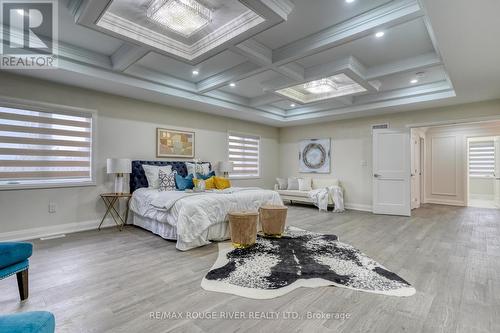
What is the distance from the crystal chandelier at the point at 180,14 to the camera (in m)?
2.56

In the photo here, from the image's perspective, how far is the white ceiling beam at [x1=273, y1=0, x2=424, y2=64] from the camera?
2457 mm

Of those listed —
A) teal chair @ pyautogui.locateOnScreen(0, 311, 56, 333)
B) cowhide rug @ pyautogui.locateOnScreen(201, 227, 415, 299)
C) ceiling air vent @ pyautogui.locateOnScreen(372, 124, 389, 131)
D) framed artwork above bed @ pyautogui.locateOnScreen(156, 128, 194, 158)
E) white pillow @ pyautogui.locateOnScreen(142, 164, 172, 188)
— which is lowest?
cowhide rug @ pyautogui.locateOnScreen(201, 227, 415, 299)

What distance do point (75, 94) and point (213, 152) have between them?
3077mm

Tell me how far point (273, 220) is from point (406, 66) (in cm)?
308

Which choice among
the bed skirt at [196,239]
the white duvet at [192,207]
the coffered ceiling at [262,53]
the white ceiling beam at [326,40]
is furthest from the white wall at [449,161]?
the bed skirt at [196,239]

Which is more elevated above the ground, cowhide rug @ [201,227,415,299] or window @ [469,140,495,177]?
window @ [469,140,495,177]

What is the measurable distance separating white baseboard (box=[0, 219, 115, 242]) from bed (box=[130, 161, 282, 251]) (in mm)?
703

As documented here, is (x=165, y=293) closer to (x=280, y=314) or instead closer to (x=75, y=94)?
(x=280, y=314)

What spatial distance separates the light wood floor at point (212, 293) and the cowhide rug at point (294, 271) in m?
0.12

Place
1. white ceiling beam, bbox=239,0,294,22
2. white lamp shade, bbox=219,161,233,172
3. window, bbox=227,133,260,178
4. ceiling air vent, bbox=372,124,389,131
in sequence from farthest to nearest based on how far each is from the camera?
window, bbox=227,133,260,178
ceiling air vent, bbox=372,124,389,131
white lamp shade, bbox=219,161,233,172
white ceiling beam, bbox=239,0,294,22

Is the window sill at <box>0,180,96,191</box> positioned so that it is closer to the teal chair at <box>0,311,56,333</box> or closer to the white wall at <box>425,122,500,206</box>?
the teal chair at <box>0,311,56,333</box>

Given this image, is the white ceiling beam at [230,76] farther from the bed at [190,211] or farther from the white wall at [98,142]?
the bed at [190,211]

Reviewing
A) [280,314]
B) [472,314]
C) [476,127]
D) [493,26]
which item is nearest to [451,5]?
[493,26]

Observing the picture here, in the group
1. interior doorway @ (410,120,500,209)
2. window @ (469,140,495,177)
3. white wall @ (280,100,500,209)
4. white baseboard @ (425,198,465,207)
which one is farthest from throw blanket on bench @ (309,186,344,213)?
window @ (469,140,495,177)
